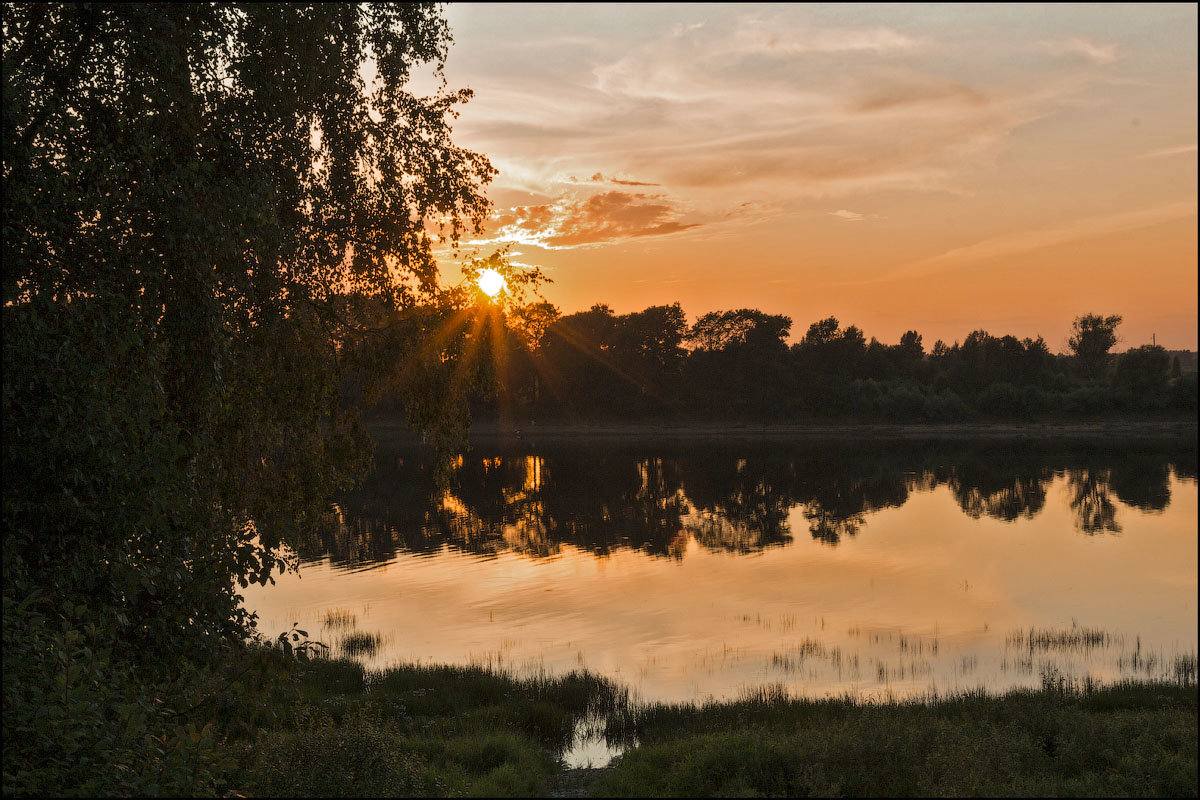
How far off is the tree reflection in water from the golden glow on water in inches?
83.5

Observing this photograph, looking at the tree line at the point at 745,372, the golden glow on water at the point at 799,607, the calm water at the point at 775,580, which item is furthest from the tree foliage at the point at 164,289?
the tree line at the point at 745,372

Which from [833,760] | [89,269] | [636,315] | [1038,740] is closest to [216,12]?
[89,269]

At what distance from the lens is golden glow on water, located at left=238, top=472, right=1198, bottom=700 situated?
70.7 feet

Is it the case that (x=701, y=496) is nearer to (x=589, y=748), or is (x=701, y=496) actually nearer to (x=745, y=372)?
(x=589, y=748)

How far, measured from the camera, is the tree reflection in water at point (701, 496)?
139 ft

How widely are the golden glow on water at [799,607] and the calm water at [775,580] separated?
0.12 m

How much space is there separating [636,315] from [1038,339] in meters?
A: 63.2

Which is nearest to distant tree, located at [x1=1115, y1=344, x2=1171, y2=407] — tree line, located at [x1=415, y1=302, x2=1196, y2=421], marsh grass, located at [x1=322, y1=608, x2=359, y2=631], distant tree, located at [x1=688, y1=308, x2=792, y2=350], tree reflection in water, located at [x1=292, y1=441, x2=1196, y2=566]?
tree reflection in water, located at [x1=292, y1=441, x2=1196, y2=566]

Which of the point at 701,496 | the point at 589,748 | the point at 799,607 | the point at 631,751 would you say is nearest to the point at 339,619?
the point at 589,748

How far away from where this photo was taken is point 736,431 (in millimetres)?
133625

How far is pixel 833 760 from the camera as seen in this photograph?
468 inches

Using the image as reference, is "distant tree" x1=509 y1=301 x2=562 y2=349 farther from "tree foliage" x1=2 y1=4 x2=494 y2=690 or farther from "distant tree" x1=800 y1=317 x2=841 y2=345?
"distant tree" x1=800 y1=317 x2=841 y2=345

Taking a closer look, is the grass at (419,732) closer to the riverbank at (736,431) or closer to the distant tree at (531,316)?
the distant tree at (531,316)

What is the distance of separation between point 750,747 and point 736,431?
402 ft
